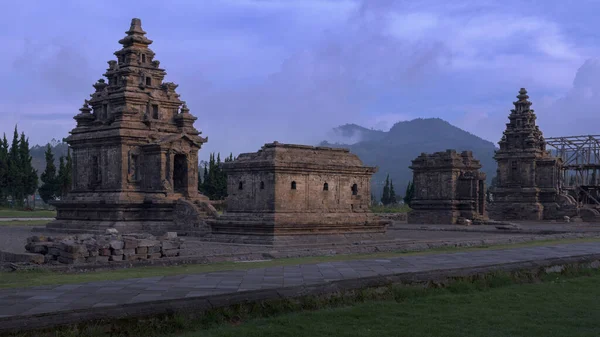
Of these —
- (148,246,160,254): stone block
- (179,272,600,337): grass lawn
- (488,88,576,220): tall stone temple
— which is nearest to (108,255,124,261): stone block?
(148,246,160,254): stone block

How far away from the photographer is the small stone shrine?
3912 cm

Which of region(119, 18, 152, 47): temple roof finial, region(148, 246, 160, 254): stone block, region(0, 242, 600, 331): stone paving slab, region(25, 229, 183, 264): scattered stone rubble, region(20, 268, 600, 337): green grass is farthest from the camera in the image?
region(119, 18, 152, 47): temple roof finial

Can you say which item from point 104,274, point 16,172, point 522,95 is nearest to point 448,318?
point 104,274

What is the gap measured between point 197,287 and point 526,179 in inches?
1602

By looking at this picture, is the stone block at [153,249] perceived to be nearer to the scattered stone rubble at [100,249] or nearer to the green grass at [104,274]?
the scattered stone rubble at [100,249]

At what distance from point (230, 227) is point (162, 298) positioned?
15.2 meters

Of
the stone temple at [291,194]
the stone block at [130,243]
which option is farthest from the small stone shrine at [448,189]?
the stone block at [130,243]

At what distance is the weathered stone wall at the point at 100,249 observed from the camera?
52.0 ft

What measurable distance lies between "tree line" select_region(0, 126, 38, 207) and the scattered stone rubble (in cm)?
4506

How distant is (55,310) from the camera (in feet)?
26.5

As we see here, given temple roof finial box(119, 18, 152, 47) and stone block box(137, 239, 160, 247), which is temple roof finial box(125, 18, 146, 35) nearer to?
temple roof finial box(119, 18, 152, 47)

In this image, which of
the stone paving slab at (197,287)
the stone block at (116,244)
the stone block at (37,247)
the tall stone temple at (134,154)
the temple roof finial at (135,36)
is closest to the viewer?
the stone paving slab at (197,287)

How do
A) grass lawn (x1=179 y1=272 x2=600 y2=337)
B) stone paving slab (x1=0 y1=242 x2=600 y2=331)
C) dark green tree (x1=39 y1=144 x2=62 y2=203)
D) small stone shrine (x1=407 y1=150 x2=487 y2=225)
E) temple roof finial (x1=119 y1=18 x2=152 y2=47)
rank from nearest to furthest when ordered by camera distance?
grass lawn (x1=179 y1=272 x2=600 y2=337) → stone paving slab (x1=0 y1=242 x2=600 y2=331) → temple roof finial (x1=119 y1=18 x2=152 y2=47) → small stone shrine (x1=407 y1=150 x2=487 y2=225) → dark green tree (x1=39 y1=144 x2=62 y2=203)

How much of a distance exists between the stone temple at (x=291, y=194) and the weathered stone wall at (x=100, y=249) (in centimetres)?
617
